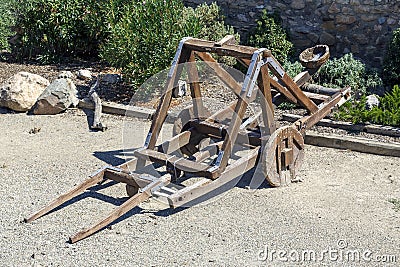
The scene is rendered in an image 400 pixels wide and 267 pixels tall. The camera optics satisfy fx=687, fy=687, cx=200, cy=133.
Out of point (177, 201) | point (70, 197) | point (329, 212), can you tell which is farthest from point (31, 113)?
point (329, 212)

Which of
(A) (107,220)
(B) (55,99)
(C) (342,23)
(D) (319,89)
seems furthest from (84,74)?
(A) (107,220)

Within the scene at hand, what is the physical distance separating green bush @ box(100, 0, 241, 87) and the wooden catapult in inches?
80.7

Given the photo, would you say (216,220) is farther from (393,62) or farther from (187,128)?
(393,62)

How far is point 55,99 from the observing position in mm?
8461

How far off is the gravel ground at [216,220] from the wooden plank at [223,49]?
4.03 ft

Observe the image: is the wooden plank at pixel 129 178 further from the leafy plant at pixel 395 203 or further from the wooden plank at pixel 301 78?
the wooden plank at pixel 301 78

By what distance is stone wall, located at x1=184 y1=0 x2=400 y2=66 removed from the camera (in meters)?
9.06

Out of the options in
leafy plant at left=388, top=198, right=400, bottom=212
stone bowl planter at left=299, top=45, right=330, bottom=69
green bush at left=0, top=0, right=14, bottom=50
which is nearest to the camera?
leafy plant at left=388, top=198, right=400, bottom=212

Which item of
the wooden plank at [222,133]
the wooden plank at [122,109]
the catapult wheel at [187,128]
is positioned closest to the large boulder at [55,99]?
the wooden plank at [122,109]

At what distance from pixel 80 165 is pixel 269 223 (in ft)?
7.24

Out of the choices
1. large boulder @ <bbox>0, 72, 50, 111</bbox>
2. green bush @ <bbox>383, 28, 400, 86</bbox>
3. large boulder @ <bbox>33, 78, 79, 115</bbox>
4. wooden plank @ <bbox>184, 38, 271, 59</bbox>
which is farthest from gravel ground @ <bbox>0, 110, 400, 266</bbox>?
green bush @ <bbox>383, 28, 400, 86</bbox>

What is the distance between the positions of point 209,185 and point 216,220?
0.30m

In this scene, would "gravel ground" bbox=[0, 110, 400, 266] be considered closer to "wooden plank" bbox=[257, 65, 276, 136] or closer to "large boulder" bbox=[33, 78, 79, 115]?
"wooden plank" bbox=[257, 65, 276, 136]

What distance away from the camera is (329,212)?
18.8ft
